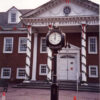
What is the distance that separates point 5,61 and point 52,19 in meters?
7.82

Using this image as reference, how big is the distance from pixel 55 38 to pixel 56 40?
72 millimetres

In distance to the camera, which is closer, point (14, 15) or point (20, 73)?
point (20, 73)

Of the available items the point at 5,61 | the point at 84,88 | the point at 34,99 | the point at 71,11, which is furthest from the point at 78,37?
the point at 34,99

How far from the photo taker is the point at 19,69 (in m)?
19.5

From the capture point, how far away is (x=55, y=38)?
472 cm

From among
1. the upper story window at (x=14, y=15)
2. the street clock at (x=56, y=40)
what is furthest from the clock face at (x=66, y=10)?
the street clock at (x=56, y=40)

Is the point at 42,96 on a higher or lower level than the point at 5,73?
lower

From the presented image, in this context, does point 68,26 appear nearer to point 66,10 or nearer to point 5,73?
point 66,10

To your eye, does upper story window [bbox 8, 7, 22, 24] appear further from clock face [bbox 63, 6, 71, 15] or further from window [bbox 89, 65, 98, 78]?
window [bbox 89, 65, 98, 78]

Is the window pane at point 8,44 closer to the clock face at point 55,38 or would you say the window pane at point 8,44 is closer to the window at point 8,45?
the window at point 8,45

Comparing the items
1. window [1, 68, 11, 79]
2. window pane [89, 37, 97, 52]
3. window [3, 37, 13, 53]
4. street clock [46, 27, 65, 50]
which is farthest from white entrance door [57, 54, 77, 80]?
street clock [46, 27, 65, 50]

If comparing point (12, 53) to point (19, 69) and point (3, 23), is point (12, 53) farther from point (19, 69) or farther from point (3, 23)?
point (3, 23)

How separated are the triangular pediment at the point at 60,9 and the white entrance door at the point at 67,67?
15.1 ft

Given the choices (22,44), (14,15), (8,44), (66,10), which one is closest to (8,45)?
(8,44)
